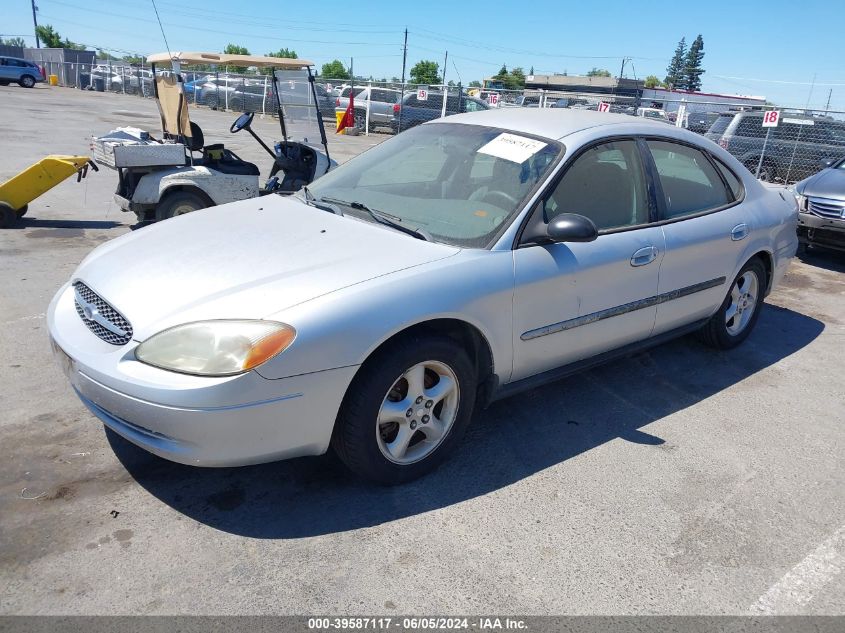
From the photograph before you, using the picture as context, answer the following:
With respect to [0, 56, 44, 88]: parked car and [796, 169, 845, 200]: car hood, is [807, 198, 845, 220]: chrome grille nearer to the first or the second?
[796, 169, 845, 200]: car hood

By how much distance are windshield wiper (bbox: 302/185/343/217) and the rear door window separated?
1.94m

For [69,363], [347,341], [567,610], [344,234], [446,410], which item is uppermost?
[344,234]

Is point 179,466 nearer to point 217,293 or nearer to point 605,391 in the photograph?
point 217,293

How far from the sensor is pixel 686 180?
4.27 meters

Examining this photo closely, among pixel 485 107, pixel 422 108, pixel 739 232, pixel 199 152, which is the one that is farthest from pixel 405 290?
pixel 422 108

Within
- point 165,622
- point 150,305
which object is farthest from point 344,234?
point 165,622

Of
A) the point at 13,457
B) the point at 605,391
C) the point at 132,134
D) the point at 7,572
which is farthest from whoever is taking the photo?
the point at 132,134

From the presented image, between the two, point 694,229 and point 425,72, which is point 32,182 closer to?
point 694,229

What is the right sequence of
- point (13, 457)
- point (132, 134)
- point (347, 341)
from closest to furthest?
point (347, 341)
point (13, 457)
point (132, 134)

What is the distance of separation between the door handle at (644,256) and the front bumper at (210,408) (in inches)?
73.4

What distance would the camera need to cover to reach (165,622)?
218cm

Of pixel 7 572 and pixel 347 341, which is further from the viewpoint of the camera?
pixel 347 341

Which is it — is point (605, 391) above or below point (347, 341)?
below

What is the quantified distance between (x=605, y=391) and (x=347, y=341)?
2186 mm
